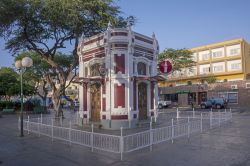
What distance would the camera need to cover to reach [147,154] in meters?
8.96

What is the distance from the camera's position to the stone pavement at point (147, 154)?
802 centimetres

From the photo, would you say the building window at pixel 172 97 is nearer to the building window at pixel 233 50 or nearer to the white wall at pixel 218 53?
the white wall at pixel 218 53

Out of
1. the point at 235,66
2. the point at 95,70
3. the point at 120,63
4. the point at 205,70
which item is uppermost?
the point at 235,66

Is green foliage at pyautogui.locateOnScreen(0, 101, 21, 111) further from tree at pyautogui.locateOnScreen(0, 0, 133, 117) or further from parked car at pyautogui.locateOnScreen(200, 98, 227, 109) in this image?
parked car at pyautogui.locateOnScreen(200, 98, 227, 109)

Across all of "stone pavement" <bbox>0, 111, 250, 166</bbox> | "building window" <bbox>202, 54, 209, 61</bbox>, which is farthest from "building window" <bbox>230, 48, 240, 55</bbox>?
"stone pavement" <bbox>0, 111, 250, 166</bbox>

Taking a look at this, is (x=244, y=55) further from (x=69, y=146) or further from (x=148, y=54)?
(x=69, y=146)

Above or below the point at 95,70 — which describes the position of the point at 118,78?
below

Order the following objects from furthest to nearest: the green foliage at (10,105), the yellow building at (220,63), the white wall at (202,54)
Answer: the white wall at (202,54), the yellow building at (220,63), the green foliage at (10,105)

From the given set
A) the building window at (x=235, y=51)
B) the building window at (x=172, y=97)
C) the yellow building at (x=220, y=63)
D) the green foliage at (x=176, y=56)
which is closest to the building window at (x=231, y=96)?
the yellow building at (x=220, y=63)

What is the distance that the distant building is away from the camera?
4622cm

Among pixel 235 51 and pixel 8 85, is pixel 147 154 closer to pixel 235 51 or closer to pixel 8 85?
pixel 8 85

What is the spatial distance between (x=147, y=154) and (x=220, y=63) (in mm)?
51370

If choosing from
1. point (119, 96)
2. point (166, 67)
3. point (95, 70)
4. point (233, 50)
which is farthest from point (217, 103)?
point (166, 67)

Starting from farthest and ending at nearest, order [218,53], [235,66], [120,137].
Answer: [218,53], [235,66], [120,137]
